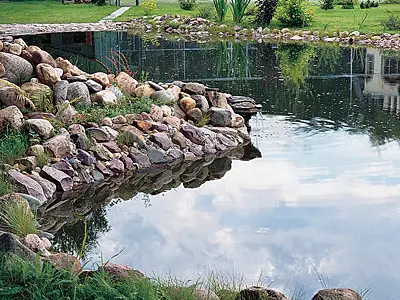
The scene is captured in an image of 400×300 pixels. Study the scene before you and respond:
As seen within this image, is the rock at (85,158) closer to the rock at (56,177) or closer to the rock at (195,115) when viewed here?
the rock at (56,177)

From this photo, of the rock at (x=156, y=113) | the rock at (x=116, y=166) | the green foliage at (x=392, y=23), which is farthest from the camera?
the green foliage at (x=392, y=23)

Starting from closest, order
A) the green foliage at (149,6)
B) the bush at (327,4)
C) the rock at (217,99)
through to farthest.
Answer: the rock at (217,99) < the bush at (327,4) < the green foliage at (149,6)

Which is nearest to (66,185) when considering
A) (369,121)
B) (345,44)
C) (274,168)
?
(274,168)

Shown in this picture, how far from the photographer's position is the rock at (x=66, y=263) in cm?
533

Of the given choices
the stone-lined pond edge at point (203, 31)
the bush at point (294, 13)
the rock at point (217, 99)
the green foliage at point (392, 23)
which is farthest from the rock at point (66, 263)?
the bush at point (294, 13)

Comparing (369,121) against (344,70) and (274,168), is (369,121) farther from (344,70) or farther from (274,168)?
(344,70)

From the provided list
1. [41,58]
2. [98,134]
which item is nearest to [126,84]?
[41,58]

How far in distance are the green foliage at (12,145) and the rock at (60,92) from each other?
1.07 m

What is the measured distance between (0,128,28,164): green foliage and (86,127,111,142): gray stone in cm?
91

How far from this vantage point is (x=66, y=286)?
16.5 feet

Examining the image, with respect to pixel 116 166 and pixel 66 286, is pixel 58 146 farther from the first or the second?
pixel 66 286

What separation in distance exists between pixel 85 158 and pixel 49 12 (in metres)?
24.9

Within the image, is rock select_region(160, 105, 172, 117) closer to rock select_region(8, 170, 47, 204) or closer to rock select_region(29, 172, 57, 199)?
rock select_region(29, 172, 57, 199)

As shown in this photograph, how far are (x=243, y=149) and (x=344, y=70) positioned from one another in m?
8.32
